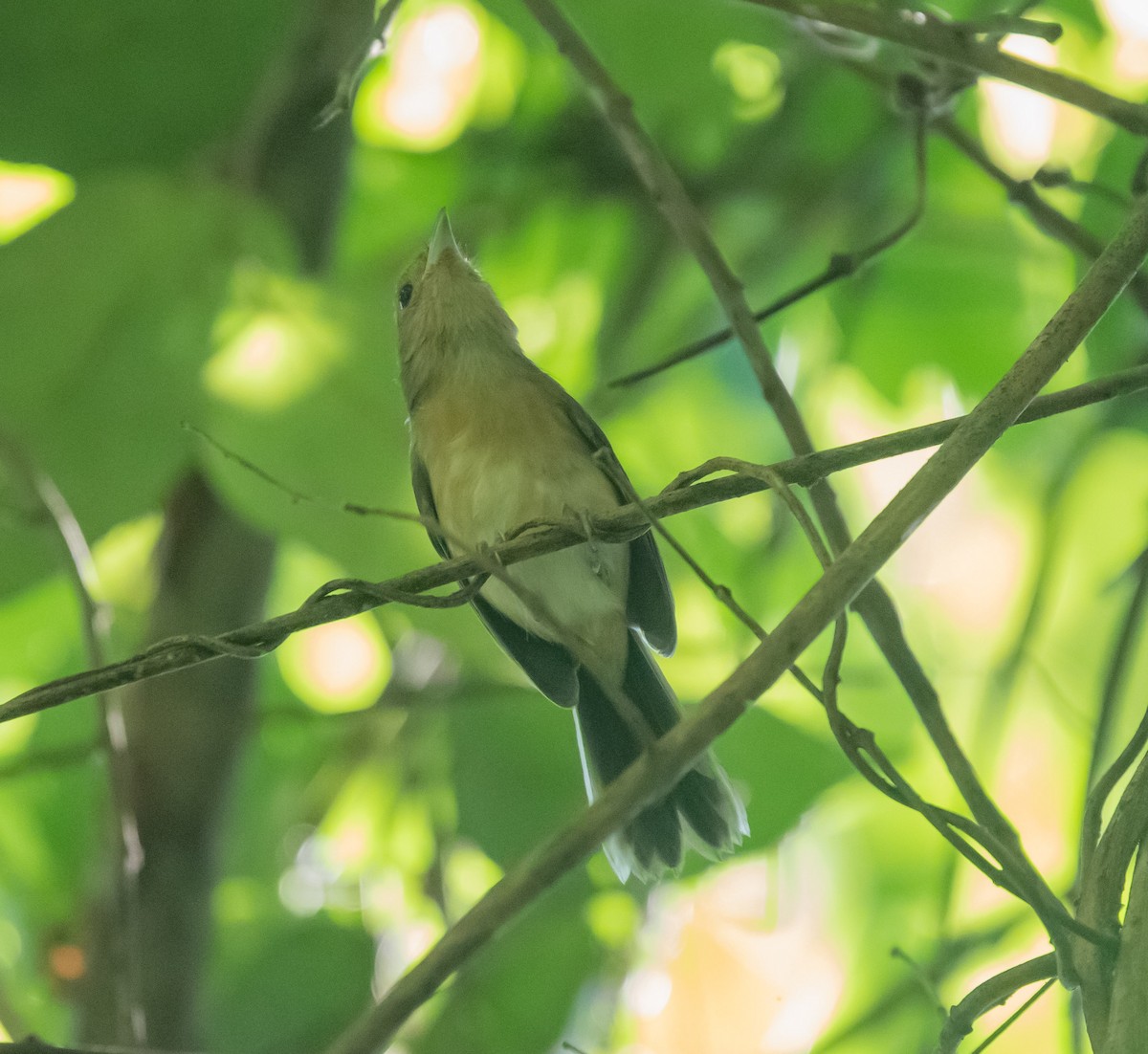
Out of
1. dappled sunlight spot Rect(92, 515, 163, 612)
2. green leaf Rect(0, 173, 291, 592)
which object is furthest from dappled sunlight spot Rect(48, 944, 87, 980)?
green leaf Rect(0, 173, 291, 592)

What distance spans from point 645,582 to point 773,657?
2.32m

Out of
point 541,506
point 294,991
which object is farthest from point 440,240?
point 294,991

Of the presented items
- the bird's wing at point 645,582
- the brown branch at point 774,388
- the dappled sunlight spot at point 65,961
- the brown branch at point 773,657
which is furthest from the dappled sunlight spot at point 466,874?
the brown branch at point 773,657

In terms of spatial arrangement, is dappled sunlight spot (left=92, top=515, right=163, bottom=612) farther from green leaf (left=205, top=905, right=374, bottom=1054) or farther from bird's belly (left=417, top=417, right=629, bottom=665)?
green leaf (left=205, top=905, right=374, bottom=1054)

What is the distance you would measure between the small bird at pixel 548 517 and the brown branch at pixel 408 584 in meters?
1.38

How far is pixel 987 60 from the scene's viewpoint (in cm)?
229

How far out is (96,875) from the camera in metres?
3.44

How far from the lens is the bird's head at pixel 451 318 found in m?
3.94

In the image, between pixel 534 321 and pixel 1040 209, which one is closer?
pixel 1040 209

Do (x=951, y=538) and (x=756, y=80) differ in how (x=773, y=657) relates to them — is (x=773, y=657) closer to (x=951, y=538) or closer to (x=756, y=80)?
(x=951, y=538)

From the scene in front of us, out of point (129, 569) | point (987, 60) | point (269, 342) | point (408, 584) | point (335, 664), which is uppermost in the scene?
point (129, 569)

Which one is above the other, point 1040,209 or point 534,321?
point 534,321

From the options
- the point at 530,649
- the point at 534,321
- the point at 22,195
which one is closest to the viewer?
the point at 530,649

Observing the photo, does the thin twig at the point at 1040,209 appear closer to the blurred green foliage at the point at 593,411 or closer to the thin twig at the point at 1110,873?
the blurred green foliage at the point at 593,411
